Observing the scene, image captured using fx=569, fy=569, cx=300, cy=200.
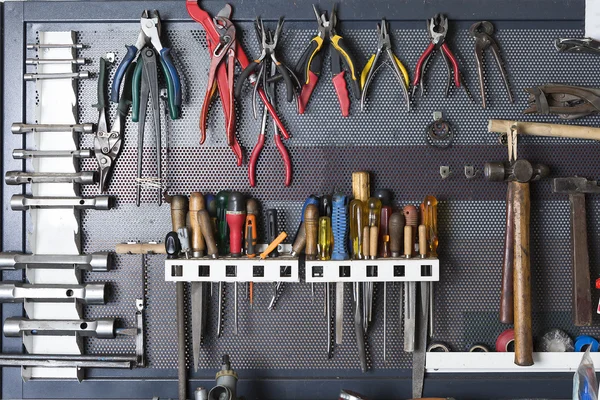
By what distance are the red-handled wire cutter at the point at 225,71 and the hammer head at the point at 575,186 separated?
0.90 m

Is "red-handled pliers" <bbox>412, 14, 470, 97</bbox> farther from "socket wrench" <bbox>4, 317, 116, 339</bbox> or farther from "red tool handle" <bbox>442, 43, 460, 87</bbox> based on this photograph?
"socket wrench" <bbox>4, 317, 116, 339</bbox>

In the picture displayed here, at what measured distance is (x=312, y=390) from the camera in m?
1.89

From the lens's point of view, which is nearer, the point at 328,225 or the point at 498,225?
the point at 328,225

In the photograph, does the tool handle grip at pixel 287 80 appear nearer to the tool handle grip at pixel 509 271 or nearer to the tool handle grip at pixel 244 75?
the tool handle grip at pixel 244 75

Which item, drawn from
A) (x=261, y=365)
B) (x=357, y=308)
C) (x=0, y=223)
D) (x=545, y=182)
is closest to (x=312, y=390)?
(x=261, y=365)

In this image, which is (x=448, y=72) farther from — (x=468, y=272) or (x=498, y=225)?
(x=468, y=272)

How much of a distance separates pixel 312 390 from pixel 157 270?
25.7 inches

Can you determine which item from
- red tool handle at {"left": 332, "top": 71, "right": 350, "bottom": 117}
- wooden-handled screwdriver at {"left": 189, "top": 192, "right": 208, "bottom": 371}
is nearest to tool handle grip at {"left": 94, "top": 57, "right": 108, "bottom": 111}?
wooden-handled screwdriver at {"left": 189, "top": 192, "right": 208, "bottom": 371}

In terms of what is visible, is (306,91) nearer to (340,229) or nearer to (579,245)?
(340,229)

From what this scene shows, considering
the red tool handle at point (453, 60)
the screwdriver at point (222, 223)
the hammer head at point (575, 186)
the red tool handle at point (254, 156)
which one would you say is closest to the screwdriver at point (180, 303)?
the screwdriver at point (222, 223)

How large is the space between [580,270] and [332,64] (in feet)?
3.43

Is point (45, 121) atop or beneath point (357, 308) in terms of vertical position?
atop

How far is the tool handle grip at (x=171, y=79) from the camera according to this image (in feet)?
5.95

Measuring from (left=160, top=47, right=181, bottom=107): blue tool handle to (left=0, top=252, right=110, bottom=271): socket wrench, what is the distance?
1.86 feet
